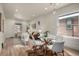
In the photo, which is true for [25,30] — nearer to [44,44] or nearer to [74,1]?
[44,44]

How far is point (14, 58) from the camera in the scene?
3.59 meters

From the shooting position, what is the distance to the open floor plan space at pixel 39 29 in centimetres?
355

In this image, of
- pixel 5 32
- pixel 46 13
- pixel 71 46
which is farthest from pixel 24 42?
pixel 71 46

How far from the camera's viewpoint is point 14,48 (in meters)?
3.59

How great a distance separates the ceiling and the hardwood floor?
1.80ft

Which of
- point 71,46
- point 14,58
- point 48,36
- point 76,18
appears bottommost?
point 14,58

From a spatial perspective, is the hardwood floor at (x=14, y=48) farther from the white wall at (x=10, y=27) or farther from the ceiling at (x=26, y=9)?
the ceiling at (x=26, y=9)

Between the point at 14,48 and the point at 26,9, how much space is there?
0.92 metres

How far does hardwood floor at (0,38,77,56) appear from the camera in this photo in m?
3.55

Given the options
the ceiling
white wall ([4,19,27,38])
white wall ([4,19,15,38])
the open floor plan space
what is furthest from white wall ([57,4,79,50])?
white wall ([4,19,15,38])

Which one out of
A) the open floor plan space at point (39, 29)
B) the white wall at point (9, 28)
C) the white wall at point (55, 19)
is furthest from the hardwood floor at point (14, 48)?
the white wall at point (55, 19)

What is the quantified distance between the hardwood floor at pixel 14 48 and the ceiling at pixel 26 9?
547 mm

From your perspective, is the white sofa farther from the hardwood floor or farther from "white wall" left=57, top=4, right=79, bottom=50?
the hardwood floor

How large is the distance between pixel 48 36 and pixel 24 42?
573mm
